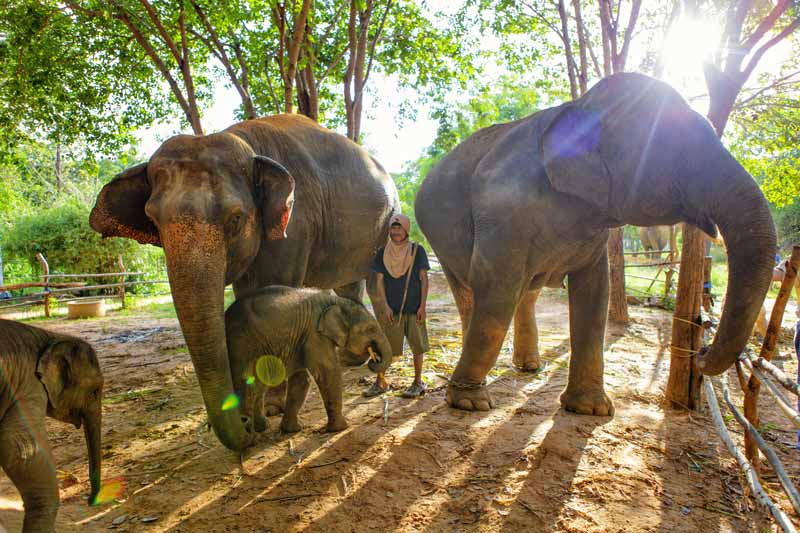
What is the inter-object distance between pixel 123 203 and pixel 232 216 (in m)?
1.00

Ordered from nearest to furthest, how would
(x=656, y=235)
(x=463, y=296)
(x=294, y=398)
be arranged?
(x=294, y=398), (x=463, y=296), (x=656, y=235)

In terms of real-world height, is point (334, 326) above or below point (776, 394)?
above

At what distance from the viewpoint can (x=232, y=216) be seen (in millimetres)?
3377

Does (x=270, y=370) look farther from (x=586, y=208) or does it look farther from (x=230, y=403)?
(x=586, y=208)

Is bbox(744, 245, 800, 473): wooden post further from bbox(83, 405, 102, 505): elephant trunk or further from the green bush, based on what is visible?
the green bush

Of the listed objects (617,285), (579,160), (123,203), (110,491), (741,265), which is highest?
(579,160)

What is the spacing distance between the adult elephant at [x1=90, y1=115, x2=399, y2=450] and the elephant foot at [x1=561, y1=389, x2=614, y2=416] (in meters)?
2.51

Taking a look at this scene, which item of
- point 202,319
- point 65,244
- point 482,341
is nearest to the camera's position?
point 202,319

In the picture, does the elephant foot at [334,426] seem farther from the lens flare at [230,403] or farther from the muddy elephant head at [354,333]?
the lens flare at [230,403]

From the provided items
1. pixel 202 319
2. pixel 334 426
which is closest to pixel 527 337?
pixel 334 426

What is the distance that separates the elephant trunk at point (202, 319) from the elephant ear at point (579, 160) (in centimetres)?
247

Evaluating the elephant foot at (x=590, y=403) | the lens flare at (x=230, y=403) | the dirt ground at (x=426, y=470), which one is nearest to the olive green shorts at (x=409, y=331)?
the dirt ground at (x=426, y=470)

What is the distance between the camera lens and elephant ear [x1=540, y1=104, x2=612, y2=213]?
372 centimetres

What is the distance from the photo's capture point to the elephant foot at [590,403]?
429cm
